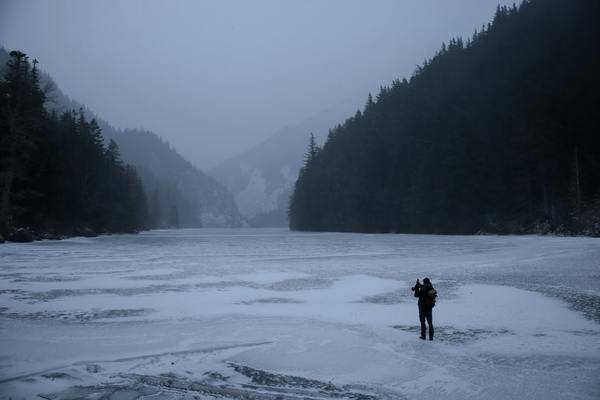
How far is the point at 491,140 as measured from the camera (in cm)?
6994

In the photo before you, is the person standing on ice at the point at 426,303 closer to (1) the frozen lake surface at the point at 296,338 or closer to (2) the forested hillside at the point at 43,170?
(1) the frozen lake surface at the point at 296,338

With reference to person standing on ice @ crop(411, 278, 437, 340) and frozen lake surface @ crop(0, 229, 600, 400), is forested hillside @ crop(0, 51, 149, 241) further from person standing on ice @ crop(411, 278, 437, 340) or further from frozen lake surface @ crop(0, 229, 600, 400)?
person standing on ice @ crop(411, 278, 437, 340)

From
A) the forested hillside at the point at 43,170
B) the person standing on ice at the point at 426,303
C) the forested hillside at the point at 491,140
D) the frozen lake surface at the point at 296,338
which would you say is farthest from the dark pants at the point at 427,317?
the forested hillside at the point at 491,140

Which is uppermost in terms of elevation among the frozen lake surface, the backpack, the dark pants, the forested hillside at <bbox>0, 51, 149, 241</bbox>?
the forested hillside at <bbox>0, 51, 149, 241</bbox>

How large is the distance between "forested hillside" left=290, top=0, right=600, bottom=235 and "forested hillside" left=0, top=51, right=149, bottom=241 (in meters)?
55.0

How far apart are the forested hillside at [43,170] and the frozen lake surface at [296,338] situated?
1264 inches

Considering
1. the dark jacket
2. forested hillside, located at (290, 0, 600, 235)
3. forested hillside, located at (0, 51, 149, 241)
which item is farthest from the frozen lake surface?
forested hillside, located at (290, 0, 600, 235)

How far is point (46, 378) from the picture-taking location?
22.7 feet

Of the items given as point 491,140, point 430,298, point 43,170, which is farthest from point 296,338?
point 491,140

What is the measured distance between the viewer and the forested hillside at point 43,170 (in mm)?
43750

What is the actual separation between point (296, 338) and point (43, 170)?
52321 millimetres

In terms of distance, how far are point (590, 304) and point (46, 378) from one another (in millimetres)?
14674

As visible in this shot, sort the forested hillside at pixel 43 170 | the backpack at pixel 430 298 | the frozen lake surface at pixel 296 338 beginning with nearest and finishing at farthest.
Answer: the frozen lake surface at pixel 296 338
the backpack at pixel 430 298
the forested hillside at pixel 43 170

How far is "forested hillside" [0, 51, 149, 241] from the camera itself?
144 feet
